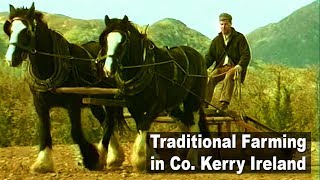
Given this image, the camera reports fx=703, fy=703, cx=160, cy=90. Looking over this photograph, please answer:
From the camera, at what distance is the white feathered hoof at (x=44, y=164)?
8.25 m

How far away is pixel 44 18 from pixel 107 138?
184 cm

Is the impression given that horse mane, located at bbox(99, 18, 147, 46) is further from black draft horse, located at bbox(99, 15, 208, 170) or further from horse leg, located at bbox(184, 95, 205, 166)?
horse leg, located at bbox(184, 95, 205, 166)

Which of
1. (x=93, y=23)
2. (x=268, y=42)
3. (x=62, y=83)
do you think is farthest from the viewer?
(x=268, y=42)

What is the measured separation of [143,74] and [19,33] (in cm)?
149

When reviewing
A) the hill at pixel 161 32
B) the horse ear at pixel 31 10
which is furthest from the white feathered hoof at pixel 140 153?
the hill at pixel 161 32

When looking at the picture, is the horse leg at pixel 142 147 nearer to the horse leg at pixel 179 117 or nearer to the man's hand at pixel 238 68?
the horse leg at pixel 179 117

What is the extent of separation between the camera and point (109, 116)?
368 inches

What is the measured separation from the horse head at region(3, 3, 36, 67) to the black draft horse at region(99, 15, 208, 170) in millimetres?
807

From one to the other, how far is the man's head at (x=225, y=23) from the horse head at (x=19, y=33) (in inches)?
106

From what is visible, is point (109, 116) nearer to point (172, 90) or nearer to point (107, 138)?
point (107, 138)

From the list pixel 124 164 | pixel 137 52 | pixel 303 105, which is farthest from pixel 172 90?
pixel 303 105

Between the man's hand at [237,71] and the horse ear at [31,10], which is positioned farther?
the man's hand at [237,71]

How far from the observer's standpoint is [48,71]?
330 inches
